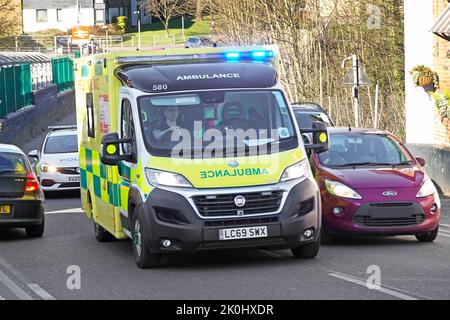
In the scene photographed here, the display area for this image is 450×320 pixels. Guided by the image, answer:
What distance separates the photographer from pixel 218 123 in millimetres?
13648

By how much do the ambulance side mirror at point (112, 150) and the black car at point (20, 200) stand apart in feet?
13.6

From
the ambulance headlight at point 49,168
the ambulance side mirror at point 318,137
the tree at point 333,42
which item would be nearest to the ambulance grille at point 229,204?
the ambulance side mirror at point 318,137

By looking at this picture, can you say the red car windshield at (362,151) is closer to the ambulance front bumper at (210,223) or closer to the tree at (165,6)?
the ambulance front bumper at (210,223)

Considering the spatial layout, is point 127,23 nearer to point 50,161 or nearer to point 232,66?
point 50,161

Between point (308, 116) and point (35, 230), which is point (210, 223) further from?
point (308, 116)

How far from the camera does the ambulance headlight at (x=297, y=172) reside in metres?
13.2

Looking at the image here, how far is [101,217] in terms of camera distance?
53.1 feet

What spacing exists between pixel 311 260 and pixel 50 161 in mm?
14516

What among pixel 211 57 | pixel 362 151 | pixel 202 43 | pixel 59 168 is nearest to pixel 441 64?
pixel 59 168

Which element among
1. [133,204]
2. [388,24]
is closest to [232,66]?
[133,204]

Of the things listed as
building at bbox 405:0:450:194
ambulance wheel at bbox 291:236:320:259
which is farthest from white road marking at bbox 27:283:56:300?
building at bbox 405:0:450:194

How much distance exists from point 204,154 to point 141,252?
132 cm

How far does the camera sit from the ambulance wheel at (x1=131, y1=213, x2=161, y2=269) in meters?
13.2
